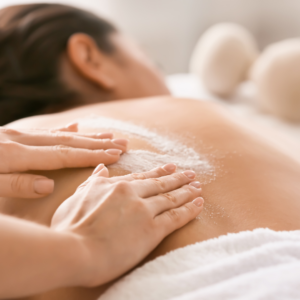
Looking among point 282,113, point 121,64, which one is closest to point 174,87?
point 282,113

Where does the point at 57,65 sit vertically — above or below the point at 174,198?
above

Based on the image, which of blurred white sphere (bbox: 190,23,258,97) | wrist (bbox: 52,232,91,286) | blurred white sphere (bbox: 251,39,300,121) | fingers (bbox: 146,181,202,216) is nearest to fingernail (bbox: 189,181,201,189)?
fingers (bbox: 146,181,202,216)

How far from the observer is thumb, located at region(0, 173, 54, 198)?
573 millimetres

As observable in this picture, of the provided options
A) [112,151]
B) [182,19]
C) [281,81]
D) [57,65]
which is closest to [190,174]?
[112,151]

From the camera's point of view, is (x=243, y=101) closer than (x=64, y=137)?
No

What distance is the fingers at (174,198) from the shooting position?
514mm

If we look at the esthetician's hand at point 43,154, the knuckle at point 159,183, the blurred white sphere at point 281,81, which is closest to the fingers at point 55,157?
the esthetician's hand at point 43,154

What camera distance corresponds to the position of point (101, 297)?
46 centimetres

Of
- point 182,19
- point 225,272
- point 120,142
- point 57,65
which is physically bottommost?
point 225,272

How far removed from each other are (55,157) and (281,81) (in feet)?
3.67

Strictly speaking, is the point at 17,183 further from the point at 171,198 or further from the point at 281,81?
the point at 281,81

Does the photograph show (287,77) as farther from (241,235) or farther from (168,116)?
(241,235)

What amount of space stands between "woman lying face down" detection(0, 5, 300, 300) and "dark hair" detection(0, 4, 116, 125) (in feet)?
0.04

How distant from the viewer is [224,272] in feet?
1.50
